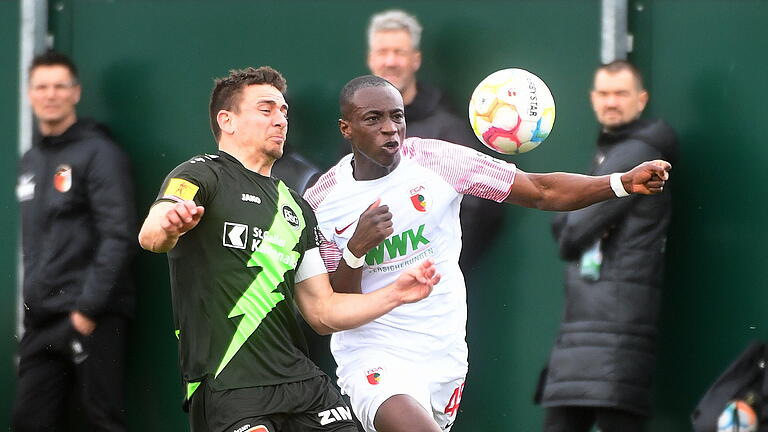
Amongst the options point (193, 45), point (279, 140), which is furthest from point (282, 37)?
point (279, 140)

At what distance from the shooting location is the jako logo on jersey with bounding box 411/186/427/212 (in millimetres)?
6262

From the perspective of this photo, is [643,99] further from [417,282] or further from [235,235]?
[235,235]

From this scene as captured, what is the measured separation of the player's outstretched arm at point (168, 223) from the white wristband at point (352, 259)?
3.35 ft

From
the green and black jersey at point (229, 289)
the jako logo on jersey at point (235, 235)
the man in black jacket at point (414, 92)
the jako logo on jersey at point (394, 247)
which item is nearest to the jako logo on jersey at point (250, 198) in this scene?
the green and black jersey at point (229, 289)

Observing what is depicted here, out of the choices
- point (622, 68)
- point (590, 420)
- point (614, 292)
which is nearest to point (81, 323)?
point (590, 420)

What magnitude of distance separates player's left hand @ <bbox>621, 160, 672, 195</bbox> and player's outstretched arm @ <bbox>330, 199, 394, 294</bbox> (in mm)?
1095

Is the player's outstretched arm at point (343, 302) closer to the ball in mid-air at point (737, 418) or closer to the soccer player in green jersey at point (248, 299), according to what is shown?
the soccer player in green jersey at point (248, 299)

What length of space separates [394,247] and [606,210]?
1345 millimetres

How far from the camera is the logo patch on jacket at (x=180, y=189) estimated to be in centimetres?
525

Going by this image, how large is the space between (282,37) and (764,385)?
3904mm

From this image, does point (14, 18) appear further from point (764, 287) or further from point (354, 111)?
point (764, 287)

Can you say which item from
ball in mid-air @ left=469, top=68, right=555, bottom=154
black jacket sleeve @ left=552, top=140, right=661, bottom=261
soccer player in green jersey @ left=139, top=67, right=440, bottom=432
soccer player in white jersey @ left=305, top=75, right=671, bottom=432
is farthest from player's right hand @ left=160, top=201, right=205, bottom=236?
black jacket sleeve @ left=552, top=140, right=661, bottom=261

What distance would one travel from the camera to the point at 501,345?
796cm

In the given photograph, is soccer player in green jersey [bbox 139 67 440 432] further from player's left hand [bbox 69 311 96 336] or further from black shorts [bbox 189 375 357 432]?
player's left hand [bbox 69 311 96 336]
